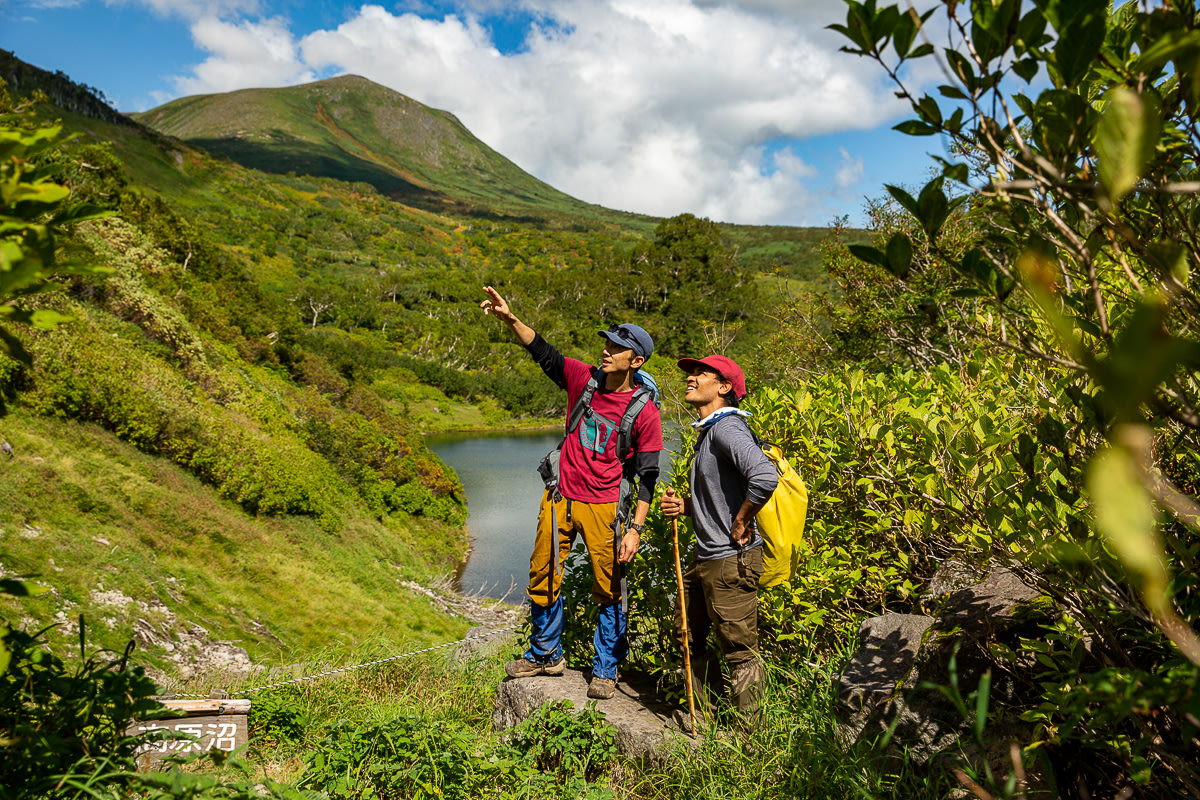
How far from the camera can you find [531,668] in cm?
369

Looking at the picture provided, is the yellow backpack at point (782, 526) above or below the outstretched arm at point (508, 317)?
below

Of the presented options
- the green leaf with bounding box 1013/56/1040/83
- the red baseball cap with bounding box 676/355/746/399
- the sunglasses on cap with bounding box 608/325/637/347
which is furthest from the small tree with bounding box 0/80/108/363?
the sunglasses on cap with bounding box 608/325/637/347

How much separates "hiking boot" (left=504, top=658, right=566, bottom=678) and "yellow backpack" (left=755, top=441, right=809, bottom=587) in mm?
1395

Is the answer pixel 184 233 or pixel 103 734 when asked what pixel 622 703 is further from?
pixel 184 233

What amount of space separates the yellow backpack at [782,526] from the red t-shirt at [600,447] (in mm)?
857

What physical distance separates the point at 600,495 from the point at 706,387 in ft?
2.82

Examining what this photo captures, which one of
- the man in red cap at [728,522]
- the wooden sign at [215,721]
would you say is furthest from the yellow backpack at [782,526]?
the wooden sign at [215,721]

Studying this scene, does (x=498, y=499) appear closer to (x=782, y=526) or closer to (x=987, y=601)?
(x=782, y=526)

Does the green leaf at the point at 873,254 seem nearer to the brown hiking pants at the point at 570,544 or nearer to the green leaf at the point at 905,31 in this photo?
the green leaf at the point at 905,31

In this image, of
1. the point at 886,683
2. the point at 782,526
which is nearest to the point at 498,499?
the point at 782,526

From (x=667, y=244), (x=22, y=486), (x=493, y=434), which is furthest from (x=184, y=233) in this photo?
(x=667, y=244)

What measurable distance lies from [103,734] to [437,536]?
854 inches

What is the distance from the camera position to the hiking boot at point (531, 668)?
12.0 ft

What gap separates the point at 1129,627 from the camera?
1765 millimetres
